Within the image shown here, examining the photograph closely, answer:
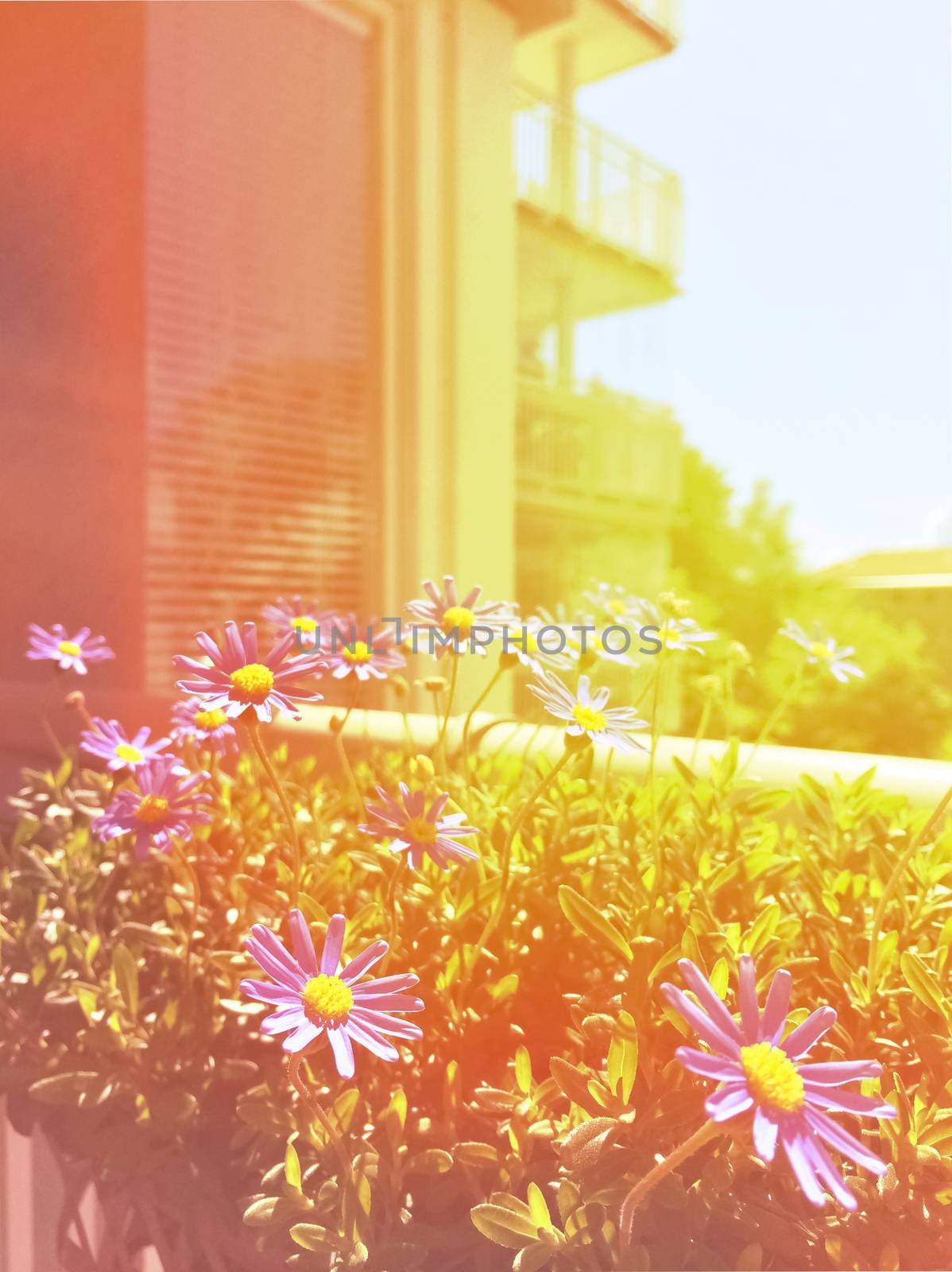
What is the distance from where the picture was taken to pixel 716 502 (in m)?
11.9

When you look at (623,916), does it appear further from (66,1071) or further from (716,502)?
(716,502)

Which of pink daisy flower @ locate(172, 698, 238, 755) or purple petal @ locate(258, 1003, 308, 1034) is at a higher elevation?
pink daisy flower @ locate(172, 698, 238, 755)

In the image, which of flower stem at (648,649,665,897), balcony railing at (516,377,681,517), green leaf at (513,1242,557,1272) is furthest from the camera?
balcony railing at (516,377,681,517)

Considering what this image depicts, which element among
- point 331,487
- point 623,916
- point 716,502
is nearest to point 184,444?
point 331,487

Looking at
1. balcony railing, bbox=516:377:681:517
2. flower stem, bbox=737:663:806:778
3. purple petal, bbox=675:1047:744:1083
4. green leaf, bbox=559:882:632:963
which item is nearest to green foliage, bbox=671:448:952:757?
flower stem, bbox=737:663:806:778

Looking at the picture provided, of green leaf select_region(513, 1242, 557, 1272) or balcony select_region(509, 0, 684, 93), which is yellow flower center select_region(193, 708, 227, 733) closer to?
green leaf select_region(513, 1242, 557, 1272)

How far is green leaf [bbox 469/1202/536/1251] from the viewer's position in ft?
1.16

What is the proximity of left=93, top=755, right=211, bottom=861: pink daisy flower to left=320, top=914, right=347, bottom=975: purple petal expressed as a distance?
190 millimetres

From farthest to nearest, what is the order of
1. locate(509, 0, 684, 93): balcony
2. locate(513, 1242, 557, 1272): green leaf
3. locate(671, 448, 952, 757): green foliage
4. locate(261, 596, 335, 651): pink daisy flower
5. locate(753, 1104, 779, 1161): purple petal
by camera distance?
locate(509, 0, 684, 93): balcony, locate(671, 448, 952, 757): green foliage, locate(261, 596, 335, 651): pink daisy flower, locate(513, 1242, 557, 1272): green leaf, locate(753, 1104, 779, 1161): purple petal

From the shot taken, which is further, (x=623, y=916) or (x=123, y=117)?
(x=123, y=117)

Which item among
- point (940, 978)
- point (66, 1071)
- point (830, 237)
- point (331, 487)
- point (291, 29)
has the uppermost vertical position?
point (830, 237)

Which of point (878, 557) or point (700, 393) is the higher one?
point (700, 393)

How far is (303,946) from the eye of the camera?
13.4 inches

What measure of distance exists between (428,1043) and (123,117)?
2.09 metres
